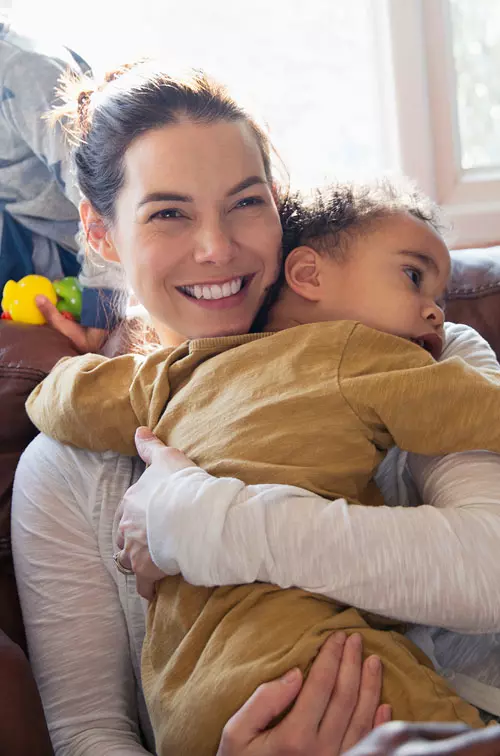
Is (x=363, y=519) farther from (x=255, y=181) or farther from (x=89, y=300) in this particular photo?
(x=89, y=300)

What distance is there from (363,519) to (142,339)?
680 millimetres

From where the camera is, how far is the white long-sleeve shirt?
3.24 feet

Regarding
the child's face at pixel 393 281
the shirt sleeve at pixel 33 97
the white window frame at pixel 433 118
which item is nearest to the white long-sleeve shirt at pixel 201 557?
the child's face at pixel 393 281

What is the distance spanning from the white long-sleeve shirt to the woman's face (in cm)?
26

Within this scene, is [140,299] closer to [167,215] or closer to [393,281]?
[167,215]

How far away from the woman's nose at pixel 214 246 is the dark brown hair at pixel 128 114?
165 millimetres

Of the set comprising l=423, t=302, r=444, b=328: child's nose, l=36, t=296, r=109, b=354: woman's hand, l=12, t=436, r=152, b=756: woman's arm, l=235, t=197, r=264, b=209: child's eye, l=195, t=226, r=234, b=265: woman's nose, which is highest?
l=235, t=197, r=264, b=209: child's eye

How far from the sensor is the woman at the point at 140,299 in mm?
1265

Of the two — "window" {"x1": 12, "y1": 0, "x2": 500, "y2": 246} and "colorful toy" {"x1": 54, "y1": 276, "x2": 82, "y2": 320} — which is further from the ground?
"window" {"x1": 12, "y1": 0, "x2": 500, "y2": 246}

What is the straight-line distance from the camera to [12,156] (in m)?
1.92

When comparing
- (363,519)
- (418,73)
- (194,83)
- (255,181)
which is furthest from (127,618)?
(418,73)

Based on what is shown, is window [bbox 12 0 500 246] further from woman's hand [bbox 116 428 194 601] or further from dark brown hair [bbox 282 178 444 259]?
woman's hand [bbox 116 428 194 601]

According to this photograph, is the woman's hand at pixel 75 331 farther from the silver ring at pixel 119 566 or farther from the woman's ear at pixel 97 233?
the silver ring at pixel 119 566

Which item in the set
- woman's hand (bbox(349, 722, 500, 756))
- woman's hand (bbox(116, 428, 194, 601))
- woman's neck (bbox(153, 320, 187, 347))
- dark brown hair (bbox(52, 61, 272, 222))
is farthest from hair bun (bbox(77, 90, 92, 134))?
woman's hand (bbox(349, 722, 500, 756))
